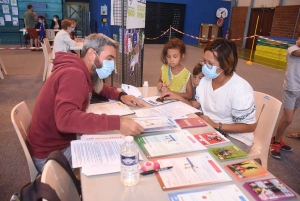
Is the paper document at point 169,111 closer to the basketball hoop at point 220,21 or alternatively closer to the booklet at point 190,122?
the booklet at point 190,122

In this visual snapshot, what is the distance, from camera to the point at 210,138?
1.27 m

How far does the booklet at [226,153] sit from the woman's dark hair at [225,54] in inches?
24.5

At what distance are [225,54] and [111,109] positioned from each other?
842 mm

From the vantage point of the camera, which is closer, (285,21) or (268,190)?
(268,190)

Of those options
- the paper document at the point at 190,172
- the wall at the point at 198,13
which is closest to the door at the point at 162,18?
the wall at the point at 198,13

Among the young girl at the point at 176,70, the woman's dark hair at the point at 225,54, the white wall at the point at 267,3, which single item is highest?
the white wall at the point at 267,3

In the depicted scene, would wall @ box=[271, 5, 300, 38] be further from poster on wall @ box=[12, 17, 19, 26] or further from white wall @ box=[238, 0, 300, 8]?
poster on wall @ box=[12, 17, 19, 26]

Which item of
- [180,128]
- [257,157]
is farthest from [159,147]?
[257,157]

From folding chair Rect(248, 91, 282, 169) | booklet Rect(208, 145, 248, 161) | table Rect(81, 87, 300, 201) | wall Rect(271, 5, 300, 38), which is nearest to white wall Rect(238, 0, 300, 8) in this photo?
wall Rect(271, 5, 300, 38)

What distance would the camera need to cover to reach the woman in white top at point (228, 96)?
5.05ft

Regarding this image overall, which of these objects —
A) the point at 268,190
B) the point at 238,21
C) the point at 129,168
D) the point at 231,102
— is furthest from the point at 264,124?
the point at 238,21

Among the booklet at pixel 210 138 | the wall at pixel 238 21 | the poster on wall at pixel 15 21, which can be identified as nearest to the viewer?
the booklet at pixel 210 138

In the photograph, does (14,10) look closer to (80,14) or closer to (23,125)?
(80,14)

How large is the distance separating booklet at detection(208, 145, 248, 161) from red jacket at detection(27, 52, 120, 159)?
0.49 m
